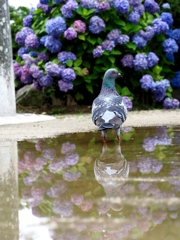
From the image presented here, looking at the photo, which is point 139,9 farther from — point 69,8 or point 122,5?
point 69,8

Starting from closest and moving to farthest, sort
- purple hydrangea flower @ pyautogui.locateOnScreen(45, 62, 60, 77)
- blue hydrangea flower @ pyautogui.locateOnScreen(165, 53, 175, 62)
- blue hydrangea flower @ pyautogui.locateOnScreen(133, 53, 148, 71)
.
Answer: purple hydrangea flower @ pyautogui.locateOnScreen(45, 62, 60, 77) → blue hydrangea flower @ pyautogui.locateOnScreen(133, 53, 148, 71) → blue hydrangea flower @ pyautogui.locateOnScreen(165, 53, 175, 62)

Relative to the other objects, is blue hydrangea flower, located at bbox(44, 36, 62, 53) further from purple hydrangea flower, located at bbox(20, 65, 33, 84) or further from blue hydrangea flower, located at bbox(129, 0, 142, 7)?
blue hydrangea flower, located at bbox(129, 0, 142, 7)

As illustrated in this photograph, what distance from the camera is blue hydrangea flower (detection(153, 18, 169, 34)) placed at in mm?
10711

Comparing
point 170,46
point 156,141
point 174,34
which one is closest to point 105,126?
point 156,141

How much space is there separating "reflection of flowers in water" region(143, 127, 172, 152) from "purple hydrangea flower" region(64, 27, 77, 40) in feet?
12.5

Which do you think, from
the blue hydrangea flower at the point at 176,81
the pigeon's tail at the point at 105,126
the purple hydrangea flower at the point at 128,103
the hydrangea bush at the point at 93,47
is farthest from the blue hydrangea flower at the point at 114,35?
the pigeon's tail at the point at 105,126

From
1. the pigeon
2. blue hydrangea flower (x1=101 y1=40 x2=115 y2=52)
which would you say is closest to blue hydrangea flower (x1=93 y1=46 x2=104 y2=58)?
blue hydrangea flower (x1=101 y1=40 x2=115 y2=52)

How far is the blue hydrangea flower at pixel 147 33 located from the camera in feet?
34.7

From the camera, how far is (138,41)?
1041 cm

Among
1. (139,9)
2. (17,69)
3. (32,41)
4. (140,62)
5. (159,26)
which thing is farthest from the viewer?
(17,69)

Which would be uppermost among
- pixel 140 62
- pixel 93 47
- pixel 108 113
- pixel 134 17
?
pixel 134 17

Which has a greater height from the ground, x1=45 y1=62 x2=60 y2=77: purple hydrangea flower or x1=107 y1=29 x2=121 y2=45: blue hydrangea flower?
x1=107 y1=29 x2=121 y2=45: blue hydrangea flower

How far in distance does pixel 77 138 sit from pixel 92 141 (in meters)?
0.31

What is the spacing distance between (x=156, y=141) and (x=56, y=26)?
188 inches
